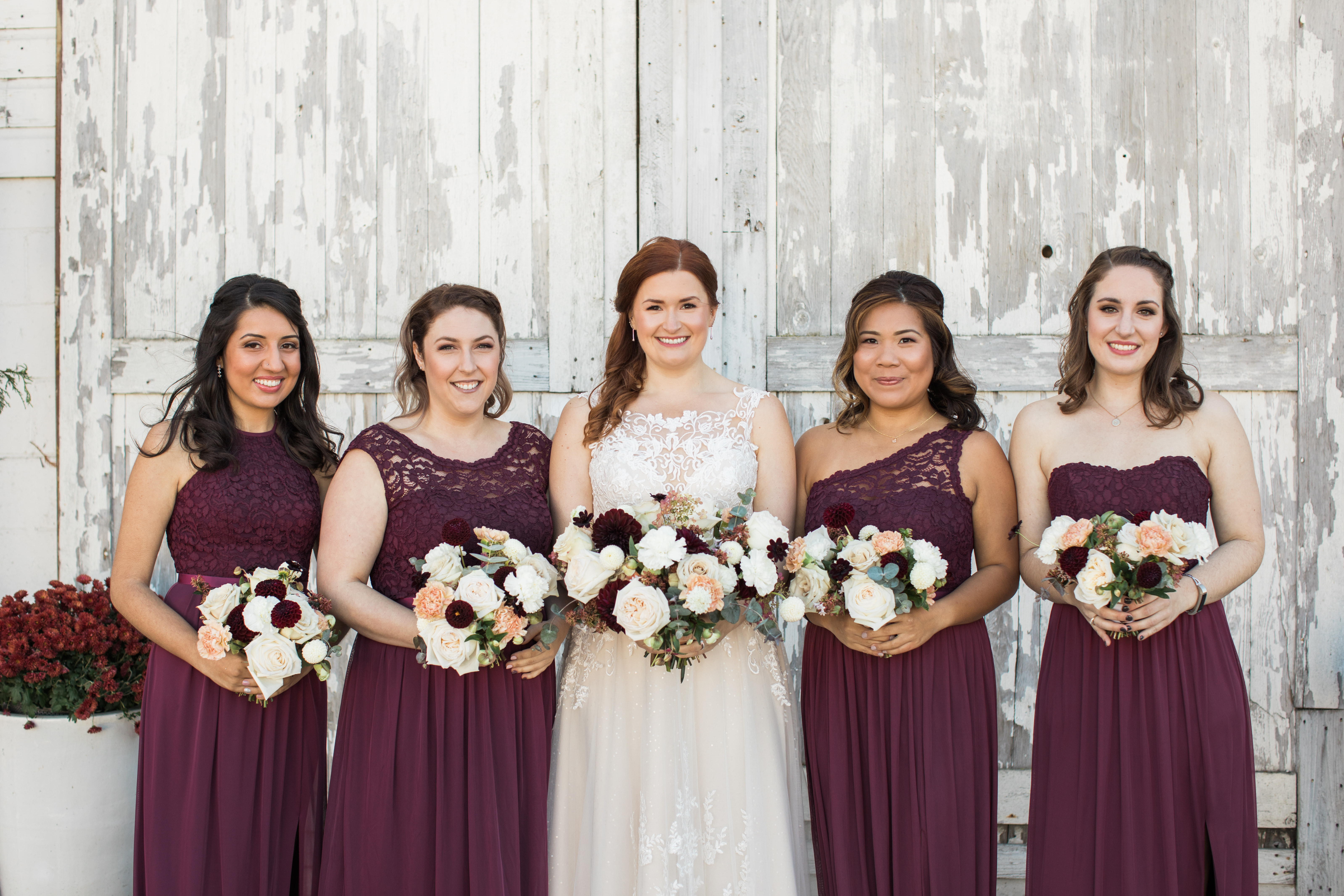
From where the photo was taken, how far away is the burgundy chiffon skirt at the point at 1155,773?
118 inches

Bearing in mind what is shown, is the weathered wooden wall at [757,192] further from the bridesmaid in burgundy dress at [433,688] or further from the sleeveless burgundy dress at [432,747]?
the sleeveless burgundy dress at [432,747]

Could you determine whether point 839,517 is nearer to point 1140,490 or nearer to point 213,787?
point 1140,490

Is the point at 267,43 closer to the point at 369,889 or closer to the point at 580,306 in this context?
the point at 580,306

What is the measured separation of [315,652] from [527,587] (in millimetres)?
704

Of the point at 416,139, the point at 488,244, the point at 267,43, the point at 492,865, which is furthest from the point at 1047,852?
the point at 267,43

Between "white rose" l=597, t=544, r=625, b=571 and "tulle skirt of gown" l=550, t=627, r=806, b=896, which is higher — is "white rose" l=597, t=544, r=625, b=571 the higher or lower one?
Result: the higher one

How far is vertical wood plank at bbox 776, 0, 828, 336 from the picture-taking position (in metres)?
4.61

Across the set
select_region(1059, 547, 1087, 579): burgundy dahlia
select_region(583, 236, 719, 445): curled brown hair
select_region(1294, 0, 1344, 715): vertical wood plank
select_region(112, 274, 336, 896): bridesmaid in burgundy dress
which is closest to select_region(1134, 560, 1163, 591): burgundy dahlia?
select_region(1059, 547, 1087, 579): burgundy dahlia

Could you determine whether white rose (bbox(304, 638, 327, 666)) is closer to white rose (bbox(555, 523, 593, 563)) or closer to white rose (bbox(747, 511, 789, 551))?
white rose (bbox(555, 523, 593, 563))

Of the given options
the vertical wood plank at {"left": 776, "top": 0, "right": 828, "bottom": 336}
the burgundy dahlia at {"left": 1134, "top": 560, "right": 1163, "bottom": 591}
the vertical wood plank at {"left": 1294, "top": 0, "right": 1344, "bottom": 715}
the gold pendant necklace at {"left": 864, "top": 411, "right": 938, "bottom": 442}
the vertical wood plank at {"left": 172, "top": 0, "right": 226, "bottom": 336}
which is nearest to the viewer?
the burgundy dahlia at {"left": 1134, "top": 560, "right": 1163, "bottom": 591}

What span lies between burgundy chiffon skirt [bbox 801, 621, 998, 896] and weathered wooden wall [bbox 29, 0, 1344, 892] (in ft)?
4.44

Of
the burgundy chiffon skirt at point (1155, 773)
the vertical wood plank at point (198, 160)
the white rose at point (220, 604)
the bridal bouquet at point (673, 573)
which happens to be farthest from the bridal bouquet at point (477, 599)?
the vertical wood plank at point (198, 160)

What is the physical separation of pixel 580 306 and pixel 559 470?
1.39 meters

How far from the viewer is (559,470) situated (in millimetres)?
3486
